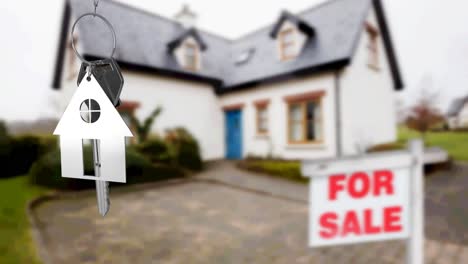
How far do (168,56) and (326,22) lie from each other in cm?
548

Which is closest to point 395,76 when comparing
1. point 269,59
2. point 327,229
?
point 269,59

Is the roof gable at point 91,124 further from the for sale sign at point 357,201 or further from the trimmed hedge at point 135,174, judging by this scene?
the trimmed hedge at point 135,174

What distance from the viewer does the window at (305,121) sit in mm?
7977

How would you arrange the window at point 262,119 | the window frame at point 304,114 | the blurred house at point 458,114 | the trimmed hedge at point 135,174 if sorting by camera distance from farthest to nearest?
the window at point 262,119, the window frame at point 304,114, the trimmed hedge at point 135,174, the blurred house at point 458,114

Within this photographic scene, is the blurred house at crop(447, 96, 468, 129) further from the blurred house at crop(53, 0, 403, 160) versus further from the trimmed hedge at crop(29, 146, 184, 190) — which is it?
the blurred house at crop(53, 0, 403, 160)

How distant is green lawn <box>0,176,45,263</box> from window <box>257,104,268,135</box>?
6895 millimetres

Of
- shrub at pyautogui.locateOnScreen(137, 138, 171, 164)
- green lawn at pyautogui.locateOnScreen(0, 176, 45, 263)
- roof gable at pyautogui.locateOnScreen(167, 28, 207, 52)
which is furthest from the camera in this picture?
roof gable at pyautogui.locateOnScreen(167, 28, 207, 52)

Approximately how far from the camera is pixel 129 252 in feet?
9.59

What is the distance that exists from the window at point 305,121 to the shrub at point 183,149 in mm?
3140

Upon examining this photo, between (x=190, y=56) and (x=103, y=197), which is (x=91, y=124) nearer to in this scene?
(x=103, y=197)

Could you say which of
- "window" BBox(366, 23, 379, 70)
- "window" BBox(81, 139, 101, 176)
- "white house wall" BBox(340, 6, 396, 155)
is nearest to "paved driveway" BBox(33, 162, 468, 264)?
"window" BBox(81, 139, 101, 176)

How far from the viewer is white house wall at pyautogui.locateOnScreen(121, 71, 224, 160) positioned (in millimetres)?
8172

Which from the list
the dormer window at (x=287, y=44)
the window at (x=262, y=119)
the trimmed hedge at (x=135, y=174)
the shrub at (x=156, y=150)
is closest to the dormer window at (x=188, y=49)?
the window at (x=262, y=119)

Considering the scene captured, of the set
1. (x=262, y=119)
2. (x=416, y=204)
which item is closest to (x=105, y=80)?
(x=416, y=204)
